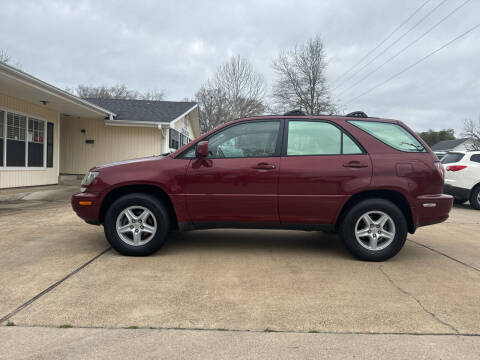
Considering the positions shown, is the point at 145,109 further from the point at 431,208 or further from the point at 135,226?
the point at 431,208

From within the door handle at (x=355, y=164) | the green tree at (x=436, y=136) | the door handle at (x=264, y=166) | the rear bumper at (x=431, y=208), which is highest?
the green tree at (x=436, y=136)

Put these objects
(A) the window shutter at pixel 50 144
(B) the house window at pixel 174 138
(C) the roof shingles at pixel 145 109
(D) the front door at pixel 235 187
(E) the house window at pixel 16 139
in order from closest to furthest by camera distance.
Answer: (D) the front door at pixel 235 187 → (E) the house window at pixel 16 139 → (A) the window shutter at pixel 50 144 → (C) the roof shingles at pixel 145 109 → (B) the house window at pixel 174 138

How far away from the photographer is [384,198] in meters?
4.19

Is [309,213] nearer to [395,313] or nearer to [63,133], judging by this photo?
[395,313]

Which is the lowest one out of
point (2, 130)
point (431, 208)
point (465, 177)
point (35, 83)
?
point (431, 208)

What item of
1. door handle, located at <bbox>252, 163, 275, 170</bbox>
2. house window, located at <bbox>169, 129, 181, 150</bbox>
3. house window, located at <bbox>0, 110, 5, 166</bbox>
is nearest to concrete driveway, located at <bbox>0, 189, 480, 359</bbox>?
door handle, located at <bbox>252, 163, 275, 170</bbox>

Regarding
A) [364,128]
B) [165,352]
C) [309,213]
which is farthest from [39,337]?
[364,128]

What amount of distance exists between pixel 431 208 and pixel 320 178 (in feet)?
4.47

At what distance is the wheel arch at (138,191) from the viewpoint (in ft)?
14.0

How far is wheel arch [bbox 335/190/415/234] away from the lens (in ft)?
13.5

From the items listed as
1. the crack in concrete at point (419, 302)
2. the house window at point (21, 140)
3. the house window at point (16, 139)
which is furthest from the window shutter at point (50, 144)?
the crack in concrete at point (419, 302)

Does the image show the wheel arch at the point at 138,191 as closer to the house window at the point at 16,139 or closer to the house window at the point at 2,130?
the house window at the point at 2,130

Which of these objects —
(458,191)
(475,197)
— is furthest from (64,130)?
(475,197)

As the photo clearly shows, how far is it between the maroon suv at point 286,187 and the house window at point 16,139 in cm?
834
